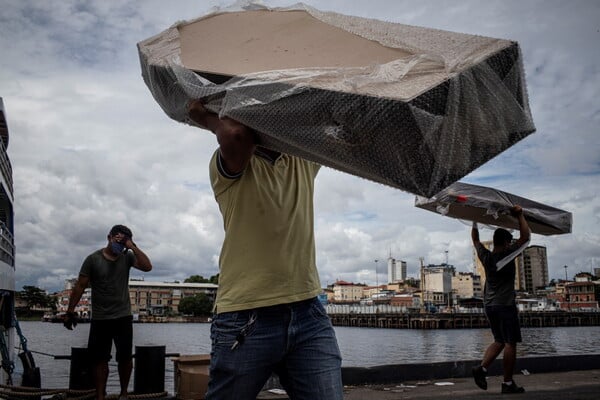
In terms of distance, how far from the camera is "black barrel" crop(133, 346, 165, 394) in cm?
661

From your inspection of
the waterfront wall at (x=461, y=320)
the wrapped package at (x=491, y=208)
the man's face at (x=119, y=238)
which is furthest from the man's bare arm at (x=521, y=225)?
the waterfront wall at (x=461, y=320)

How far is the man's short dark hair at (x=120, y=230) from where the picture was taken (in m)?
6.24

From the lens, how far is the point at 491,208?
5.26 metres

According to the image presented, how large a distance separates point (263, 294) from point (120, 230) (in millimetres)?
4531

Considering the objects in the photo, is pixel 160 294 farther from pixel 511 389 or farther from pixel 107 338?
pixel 511 389

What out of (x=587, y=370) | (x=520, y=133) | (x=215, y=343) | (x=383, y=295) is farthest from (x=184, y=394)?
(x=383, y=295)

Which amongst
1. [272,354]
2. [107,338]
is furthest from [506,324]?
[272,354]

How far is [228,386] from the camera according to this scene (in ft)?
7.02

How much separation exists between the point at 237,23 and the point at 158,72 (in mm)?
441

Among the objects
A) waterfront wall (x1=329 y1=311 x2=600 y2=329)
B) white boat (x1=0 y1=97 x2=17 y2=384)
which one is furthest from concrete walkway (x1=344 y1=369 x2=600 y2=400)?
waterfront wall (x1=329 y1=311 x2=600 y2=329)

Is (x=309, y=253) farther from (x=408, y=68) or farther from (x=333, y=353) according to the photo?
(x=408, y=68)

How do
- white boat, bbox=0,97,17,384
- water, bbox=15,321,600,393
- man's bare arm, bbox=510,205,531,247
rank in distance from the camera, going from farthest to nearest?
1. water, bbox=15,321,600,393
2. white boat, bbox=0,97,17,384
3. man's bare arm, bbox=510,205,531,247

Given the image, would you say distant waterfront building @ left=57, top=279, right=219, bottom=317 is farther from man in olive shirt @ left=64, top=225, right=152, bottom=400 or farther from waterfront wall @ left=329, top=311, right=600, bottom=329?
man in olive shirt @ left=64, top=225, right=152, bottom=400

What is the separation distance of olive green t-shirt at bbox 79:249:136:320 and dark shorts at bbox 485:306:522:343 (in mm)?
4231
